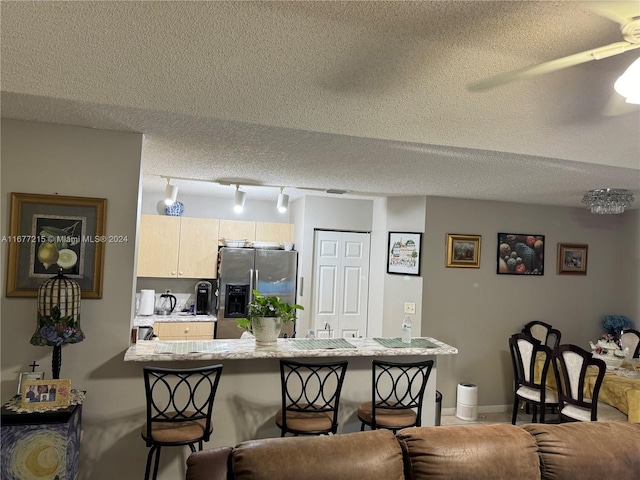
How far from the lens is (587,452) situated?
1778 mm

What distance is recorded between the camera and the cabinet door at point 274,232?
18.6ft

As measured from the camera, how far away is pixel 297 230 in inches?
226

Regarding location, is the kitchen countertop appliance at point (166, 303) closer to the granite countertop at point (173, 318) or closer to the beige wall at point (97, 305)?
the granite countertop at point (173, 318)

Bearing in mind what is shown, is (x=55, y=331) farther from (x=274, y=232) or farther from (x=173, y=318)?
(x=274, y=232)

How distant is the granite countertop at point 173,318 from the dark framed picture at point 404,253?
2.26m

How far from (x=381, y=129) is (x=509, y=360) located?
3.60m

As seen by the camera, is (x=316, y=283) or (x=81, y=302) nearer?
(x=81, y=302)

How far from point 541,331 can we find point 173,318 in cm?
428

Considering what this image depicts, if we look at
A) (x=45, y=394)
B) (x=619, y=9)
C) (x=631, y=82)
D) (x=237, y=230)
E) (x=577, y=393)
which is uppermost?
(x=619, y=9)

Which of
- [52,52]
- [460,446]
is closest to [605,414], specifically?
[460,446]

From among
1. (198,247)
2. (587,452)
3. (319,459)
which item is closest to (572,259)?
(587,452)

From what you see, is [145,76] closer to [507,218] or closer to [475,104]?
[475,104]

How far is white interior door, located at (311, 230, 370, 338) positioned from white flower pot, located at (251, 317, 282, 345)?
2484 millimetres

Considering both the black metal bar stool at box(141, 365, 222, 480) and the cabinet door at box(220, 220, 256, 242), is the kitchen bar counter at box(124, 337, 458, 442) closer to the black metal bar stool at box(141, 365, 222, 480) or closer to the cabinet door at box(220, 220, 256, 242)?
the black metal bar stool at box(141, 365, 222, 480)
